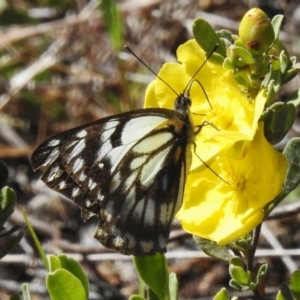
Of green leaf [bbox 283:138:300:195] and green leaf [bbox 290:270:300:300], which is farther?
green leaf [bbox 290:270:300:300]

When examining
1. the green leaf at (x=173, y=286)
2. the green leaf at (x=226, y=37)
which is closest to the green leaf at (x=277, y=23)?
the green leaf at (x=226, y=37)

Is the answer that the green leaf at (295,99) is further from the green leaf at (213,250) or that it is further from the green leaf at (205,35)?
the green leaf at (213,250)

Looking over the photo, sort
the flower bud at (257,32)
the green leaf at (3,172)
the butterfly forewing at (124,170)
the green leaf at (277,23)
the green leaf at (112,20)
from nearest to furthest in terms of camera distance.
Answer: the flower bud at (257,32) → the green leaf at (277,23) → the butterfly forewing at (124,170) → the green leaf at (3,172) → the green leaf at (112,20)

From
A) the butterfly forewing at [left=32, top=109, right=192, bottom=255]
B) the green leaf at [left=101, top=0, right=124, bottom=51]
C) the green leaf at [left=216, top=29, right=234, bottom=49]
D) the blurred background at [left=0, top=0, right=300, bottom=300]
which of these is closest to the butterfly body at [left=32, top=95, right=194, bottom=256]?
the butterfly forewing at [left=32, top=109, right=192, bottom=255]

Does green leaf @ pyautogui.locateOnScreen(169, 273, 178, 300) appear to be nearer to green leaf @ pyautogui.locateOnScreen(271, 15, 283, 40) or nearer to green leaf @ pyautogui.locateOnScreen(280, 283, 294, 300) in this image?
green leaf @ pyautogui.locateOnScreen(280, 283, 294, 300)

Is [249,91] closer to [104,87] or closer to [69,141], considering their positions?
[69,141]

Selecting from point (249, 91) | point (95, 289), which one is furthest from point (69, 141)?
point (95, 289)
